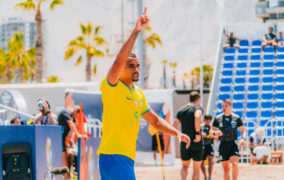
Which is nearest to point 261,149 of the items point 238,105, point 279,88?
point 238,105

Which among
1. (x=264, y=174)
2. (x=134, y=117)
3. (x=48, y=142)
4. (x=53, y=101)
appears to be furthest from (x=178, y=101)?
(x=134, y=117)

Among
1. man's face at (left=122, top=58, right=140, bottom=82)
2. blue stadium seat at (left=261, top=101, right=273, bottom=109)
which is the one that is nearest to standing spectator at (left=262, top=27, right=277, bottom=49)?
blue stadium seat at (left=261, top=101, right=273, bottom=109)

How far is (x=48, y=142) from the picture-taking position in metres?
9.16

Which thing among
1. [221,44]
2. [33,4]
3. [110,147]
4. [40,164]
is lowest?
[40,164]

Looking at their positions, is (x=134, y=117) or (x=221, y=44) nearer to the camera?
(x=134, y=117)

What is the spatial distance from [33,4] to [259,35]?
835 inches

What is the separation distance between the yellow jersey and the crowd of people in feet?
80.4

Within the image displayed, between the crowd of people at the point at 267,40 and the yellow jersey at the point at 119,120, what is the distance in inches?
965

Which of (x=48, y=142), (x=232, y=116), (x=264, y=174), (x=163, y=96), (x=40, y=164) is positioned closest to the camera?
(x=40, y=164)

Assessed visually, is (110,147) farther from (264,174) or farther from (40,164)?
(264,174)

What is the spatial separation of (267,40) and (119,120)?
83.3 ft

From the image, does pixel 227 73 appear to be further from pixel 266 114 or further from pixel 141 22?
pixel 141 22

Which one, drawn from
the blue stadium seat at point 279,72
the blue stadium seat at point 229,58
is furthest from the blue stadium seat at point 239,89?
the blue stadium seat at point 229,58

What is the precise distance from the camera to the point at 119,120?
199 inches
